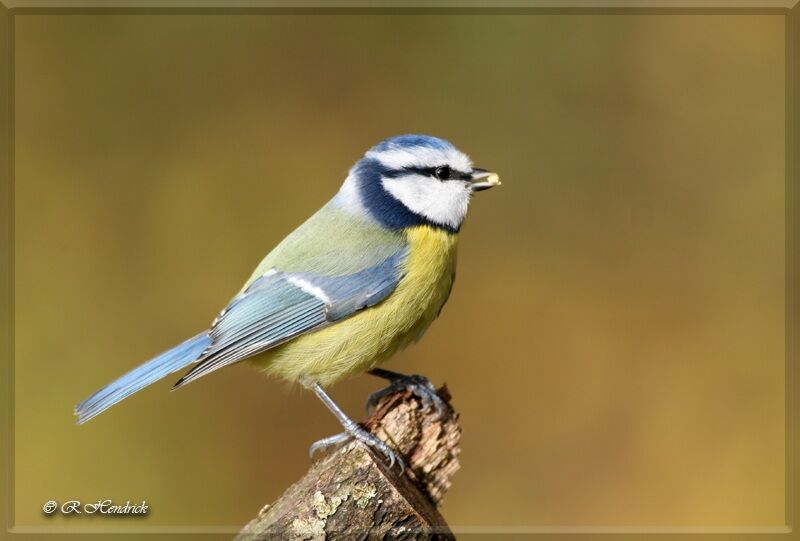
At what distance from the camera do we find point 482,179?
7.54 feet

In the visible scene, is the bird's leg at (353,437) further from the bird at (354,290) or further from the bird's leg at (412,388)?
the bird's leg at (412,388)

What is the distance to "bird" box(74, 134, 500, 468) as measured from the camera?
2.18 metres

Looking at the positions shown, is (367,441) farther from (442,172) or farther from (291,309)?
(442,172)

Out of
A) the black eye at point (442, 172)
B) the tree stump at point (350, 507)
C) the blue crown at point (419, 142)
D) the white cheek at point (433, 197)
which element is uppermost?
the blue crown at point (419, 142)

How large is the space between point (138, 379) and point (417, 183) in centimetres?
92

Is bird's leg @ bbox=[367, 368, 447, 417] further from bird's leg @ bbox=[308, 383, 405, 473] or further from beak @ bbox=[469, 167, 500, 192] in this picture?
beak @ bbox=[469, 167, 500, 192]

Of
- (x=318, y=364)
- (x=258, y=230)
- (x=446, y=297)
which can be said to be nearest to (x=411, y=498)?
(x=318, y=364)

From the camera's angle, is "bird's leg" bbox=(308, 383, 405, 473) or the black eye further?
the black eye

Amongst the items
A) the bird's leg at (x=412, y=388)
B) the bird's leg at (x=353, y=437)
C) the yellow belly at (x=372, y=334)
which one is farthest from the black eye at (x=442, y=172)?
the bird's leg at (x=353, y=437)

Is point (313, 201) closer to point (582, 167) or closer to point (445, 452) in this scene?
point (582, 167)

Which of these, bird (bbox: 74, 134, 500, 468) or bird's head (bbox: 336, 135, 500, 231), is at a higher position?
bird's head (bbox: 336, 135, 500, 231)

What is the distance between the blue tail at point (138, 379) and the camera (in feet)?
7.01

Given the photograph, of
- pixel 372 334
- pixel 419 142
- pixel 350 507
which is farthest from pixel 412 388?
pixel 419 142

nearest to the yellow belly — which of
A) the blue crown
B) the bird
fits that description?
the bird
